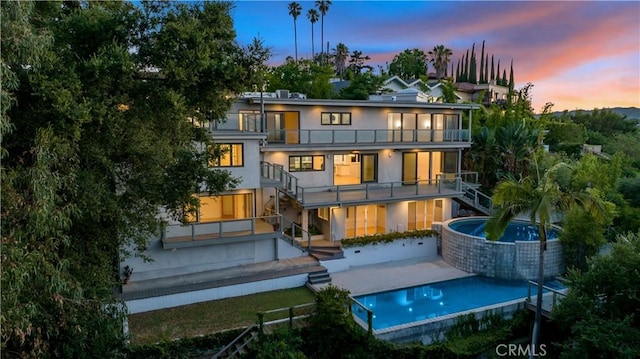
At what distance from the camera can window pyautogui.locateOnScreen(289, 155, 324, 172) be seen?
23078 millimetres

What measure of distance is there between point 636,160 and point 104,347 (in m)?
36.8

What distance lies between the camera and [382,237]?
827 inches

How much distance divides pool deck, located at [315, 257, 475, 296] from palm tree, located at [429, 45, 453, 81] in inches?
1994

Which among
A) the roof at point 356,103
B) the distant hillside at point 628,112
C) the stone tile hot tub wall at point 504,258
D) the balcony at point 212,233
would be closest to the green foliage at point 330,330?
the balcony at point 212,233

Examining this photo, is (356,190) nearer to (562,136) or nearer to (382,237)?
(382,237)

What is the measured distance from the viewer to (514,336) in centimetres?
1465

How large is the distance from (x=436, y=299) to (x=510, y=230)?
829 centimetres

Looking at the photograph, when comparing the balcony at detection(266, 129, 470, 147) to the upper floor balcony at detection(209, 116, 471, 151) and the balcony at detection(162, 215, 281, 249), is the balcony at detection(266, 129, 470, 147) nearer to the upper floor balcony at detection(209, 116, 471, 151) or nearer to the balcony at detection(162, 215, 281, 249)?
the upper floor balcony at detection(209, 116, 471, 151)

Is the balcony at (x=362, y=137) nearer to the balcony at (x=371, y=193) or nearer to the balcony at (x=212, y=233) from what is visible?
the balcony at (x=371, y=193)

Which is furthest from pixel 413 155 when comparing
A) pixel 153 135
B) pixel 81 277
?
pixel 81 277

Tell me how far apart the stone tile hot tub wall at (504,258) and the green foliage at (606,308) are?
565 cm

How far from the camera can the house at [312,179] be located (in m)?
17.9

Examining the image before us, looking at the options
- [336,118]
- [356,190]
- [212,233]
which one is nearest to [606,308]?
[356,190]

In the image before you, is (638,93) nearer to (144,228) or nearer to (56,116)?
(144,228)
